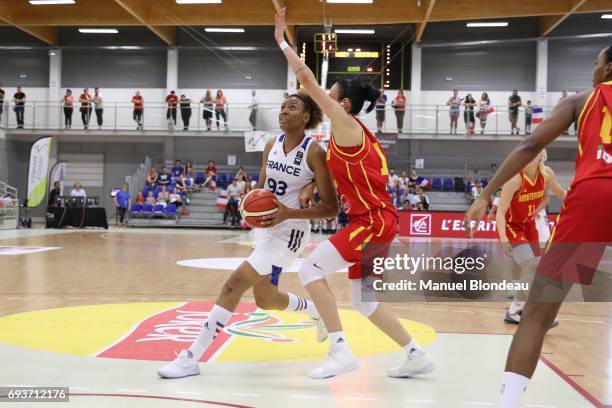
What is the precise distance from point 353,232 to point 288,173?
67 centimetres

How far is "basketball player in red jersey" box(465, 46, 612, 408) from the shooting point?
2484 millimetres

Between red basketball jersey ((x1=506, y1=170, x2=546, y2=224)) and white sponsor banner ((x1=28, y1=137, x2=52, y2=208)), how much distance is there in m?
17.8

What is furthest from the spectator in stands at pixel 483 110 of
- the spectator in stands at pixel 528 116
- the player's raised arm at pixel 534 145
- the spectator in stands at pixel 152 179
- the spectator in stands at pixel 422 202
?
the player's raised arm at pixel 534 145

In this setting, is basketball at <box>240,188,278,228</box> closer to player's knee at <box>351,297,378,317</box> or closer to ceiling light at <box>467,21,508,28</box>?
player's knee at <box>351,297,378,317</box>

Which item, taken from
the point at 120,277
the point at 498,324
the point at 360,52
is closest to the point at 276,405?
the point at 498,324

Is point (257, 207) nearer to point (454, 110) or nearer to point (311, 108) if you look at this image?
point (311, 108)

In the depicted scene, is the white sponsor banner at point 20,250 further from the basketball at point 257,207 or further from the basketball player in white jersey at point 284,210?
the basketball at point 257,207

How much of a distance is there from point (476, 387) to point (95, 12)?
24884 millimetres

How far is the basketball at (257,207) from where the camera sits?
13.0 feet

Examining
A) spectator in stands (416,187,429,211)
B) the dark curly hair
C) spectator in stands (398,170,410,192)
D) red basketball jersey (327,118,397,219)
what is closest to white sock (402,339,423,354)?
red basketball jersey (327,118,397,219)

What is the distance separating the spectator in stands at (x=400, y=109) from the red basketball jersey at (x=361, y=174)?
2070cm

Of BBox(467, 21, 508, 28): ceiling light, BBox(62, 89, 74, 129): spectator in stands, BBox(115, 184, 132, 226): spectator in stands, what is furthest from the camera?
BBox(467, 21, 508, 28): ceiling light

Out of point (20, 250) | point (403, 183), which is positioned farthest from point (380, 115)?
point (20, 250)

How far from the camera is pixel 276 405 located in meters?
3.33
